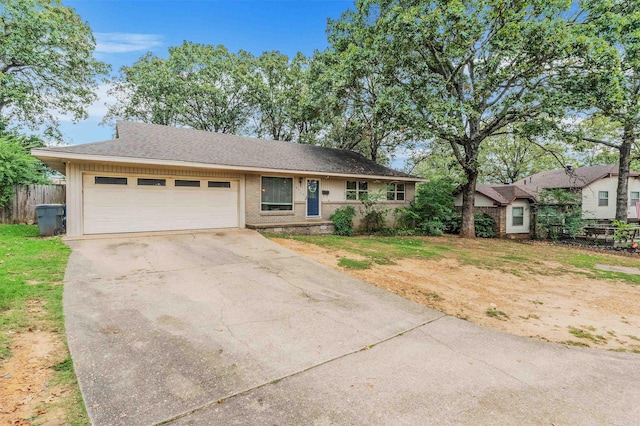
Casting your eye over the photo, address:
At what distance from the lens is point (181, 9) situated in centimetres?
1370

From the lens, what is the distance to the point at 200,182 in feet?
35.0

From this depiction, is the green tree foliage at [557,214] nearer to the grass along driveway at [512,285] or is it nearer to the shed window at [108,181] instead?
the grass along driveway at [512,285]

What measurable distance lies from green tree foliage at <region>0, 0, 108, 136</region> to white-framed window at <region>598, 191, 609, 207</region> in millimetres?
34082

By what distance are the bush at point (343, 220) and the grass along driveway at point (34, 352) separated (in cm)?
932

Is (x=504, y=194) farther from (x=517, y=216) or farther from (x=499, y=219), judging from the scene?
(x=499, y=219)

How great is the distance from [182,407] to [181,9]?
54.6 feet

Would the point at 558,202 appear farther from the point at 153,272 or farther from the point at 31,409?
the point at 31,409

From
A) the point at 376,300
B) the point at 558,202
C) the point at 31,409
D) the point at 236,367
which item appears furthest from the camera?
the point at 558,202

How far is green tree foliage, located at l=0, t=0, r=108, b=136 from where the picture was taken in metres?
15.0

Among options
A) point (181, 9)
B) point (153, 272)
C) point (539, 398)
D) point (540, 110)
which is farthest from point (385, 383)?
point (181, 9)

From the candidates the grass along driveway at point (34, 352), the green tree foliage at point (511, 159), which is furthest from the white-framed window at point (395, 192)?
the green tree foliage at point (511, 159)

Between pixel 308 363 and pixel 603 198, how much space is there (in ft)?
86.8

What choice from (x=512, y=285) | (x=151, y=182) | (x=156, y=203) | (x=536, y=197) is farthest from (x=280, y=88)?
(x=512, y=285)

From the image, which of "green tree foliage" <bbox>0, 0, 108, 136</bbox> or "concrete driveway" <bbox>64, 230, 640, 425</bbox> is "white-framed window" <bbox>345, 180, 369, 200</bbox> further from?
"green tree foliage" <bbox>0, 0, 108, 136</bbox>
